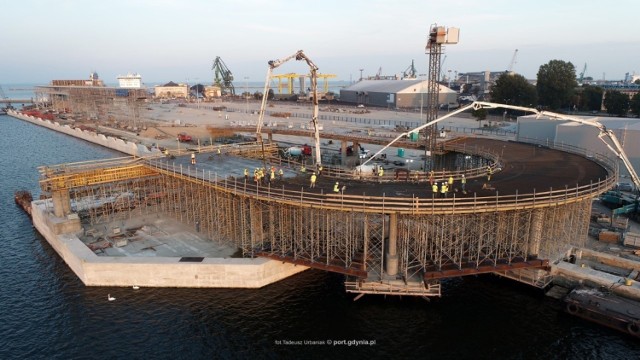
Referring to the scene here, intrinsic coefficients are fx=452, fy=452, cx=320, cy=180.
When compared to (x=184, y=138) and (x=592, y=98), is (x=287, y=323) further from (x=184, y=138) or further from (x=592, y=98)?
(x=592, y=98)

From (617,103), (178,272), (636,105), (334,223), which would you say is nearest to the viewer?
(178,272)

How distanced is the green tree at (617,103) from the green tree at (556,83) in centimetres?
1058

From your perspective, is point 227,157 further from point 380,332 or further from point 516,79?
point 516,79

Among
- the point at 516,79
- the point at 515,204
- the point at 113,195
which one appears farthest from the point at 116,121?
the point at 515,204

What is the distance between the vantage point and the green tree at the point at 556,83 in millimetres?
130363

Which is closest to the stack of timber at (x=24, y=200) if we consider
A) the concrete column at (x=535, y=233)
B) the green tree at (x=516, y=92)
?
the concrete column at (x=535, y=233)

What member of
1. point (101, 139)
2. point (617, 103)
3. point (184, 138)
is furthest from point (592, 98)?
point (101, 139)

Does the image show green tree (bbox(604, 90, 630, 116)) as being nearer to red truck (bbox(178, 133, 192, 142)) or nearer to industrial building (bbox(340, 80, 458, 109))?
industrial building (bbox(340, 80, 458, 109))

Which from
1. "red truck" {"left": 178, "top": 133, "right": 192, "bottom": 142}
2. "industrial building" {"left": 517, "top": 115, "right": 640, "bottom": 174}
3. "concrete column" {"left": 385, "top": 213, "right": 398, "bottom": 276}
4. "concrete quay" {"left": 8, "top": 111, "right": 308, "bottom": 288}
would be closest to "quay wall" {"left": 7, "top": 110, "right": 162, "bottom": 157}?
"red truck" {"left": 178, "top": 133, "right": 192, "bottom": 142}

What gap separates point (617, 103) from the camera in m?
121

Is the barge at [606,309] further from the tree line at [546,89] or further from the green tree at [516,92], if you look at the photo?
the tree line at [546,89]

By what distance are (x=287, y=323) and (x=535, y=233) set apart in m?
22.1

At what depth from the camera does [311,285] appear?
40.2 meters

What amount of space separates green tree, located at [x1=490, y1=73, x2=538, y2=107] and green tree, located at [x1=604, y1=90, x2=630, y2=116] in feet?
59.9
